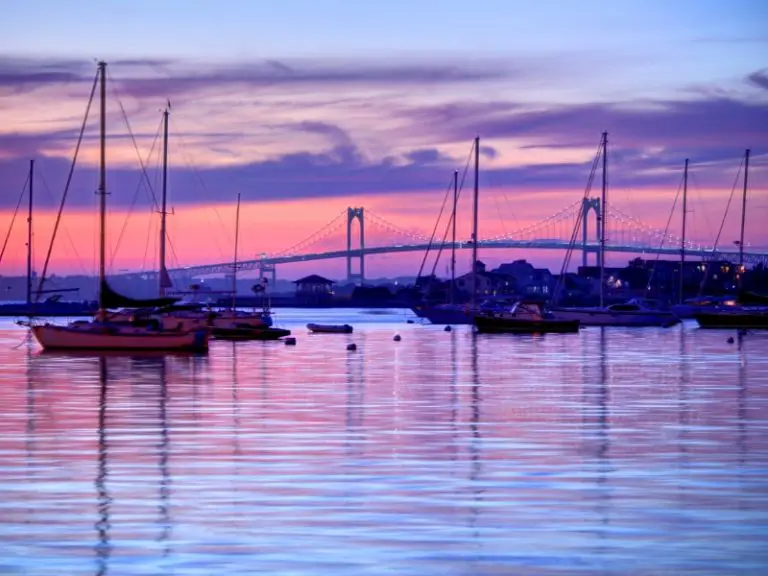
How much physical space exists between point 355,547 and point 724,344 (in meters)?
45.9

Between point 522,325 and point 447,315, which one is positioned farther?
point 447,315

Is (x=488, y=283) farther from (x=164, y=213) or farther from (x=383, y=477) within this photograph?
(x=383, y=477)

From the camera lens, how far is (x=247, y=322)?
57.9 metres

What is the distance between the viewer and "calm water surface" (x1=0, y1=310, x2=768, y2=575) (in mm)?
9938

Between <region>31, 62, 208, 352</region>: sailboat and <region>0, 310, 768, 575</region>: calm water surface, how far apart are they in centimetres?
1149

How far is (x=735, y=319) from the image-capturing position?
7850 cm

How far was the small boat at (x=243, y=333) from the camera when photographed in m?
56.5

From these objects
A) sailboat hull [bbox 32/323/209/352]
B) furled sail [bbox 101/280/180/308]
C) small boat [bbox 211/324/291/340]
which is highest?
furled sail [bbox 101/280/180/308]

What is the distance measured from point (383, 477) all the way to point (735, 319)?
6719 centimetres

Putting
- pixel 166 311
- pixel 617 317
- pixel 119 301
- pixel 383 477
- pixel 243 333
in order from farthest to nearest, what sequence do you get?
pixel 617 317 → pixel 243 333 → pixel 166 311 → pixel 119 301 → pixel 383 477

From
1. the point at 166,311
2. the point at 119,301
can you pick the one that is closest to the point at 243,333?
the point at 166,311

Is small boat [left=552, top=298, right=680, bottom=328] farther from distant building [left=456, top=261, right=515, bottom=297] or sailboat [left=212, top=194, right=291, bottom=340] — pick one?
distant building [left=456, top=261, right=515, bottom=297]

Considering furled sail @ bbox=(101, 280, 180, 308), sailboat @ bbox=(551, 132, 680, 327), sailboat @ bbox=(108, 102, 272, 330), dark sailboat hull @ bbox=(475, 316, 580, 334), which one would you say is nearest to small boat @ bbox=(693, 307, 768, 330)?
sailboat @ bbox=(551, 132, 680, 327)

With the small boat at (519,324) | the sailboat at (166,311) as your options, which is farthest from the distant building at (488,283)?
the sailboat at (166,311)
